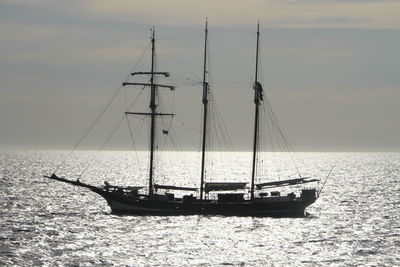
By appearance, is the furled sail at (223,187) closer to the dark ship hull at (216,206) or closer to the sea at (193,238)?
the dark ship hull at (216,206)

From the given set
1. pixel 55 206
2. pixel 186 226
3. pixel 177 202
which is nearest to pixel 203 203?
pixel 177 202

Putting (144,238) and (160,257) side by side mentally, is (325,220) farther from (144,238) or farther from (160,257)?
(160,257)

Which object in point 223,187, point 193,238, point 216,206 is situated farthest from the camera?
point 223,187

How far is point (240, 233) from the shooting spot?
90125 millimetres

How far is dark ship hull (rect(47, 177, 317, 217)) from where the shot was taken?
363ft

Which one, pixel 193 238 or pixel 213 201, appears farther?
pixel 213 201

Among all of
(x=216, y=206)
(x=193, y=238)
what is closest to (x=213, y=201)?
(x=216, y=206)

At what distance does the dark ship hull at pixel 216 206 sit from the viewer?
110 meters

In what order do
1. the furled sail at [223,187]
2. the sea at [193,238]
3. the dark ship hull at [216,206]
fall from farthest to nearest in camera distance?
the furled sail at [223,187]
the dark ship hull at [216,206]
the sea at [193,238]

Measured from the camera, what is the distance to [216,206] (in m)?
111

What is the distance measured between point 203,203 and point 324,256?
1555 inches

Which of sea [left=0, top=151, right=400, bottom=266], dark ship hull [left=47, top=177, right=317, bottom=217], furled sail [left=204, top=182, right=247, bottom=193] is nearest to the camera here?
sea [left=0, top=151, right=400, bottom=266]

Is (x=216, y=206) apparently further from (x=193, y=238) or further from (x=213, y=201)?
(x=193, y=238)

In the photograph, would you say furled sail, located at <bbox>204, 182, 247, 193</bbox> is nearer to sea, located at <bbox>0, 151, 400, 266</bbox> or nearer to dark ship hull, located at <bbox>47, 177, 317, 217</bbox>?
dark ship hull, located at <bbox>47, 177, 317, 217</bbox>
